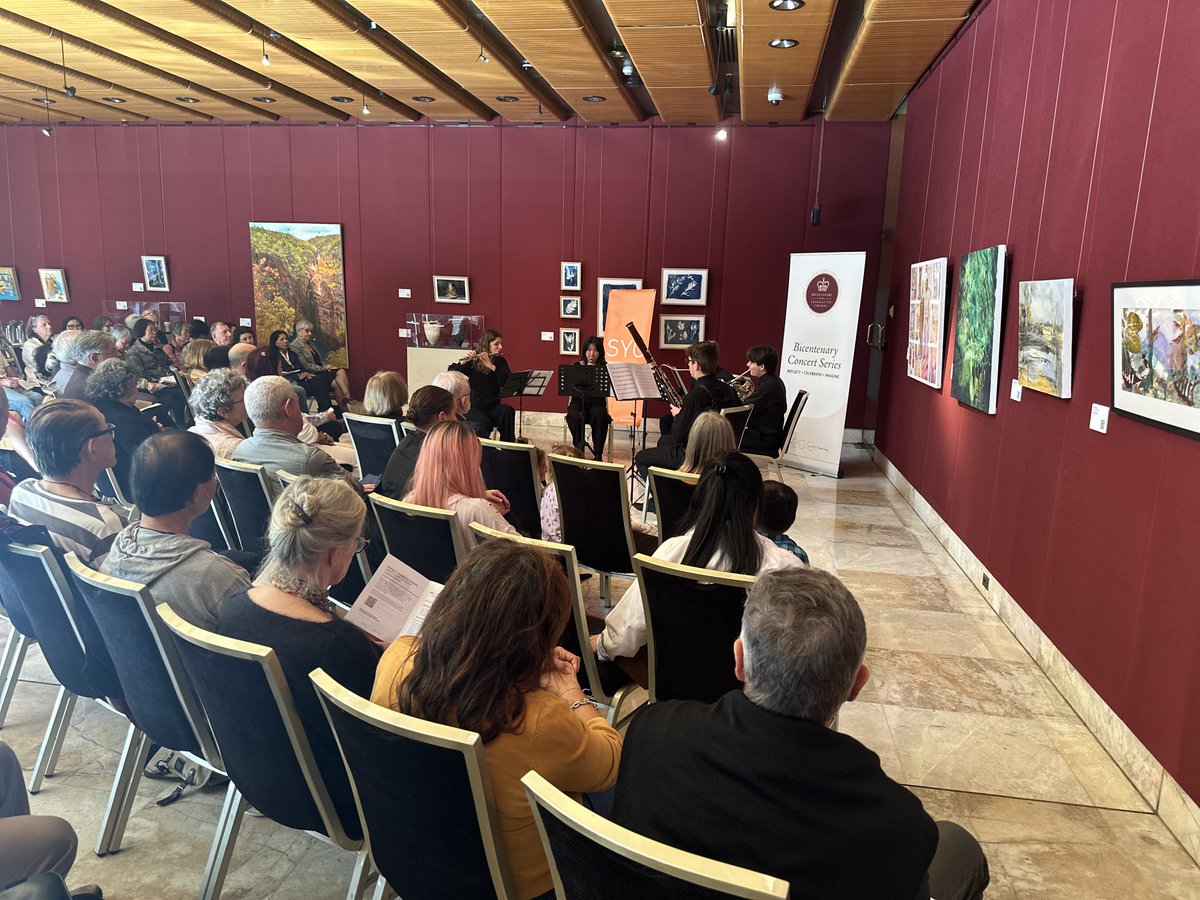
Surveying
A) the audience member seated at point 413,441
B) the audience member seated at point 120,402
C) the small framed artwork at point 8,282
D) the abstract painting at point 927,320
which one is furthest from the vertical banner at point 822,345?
the small framed artwork at point 8,282

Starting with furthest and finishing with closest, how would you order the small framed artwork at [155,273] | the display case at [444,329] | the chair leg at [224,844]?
the small framed artwork at [155,273]
the display case at [444,329]
the chair leg at [224,844]

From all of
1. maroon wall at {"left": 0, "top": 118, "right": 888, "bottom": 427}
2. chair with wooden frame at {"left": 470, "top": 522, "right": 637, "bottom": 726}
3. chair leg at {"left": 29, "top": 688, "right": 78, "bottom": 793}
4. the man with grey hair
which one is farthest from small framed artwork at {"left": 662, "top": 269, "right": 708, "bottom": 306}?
the man with grey hair

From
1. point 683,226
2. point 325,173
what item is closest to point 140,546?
point 683,226

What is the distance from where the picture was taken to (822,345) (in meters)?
8.71

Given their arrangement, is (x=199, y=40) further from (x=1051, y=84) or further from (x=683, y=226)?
(x=1051, y=84)

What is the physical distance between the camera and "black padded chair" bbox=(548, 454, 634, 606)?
151 inches

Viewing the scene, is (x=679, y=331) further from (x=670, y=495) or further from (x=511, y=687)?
(x=511, y=687)

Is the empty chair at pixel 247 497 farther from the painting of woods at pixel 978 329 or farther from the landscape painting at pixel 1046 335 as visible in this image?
the painting of woods at pixel 978 329

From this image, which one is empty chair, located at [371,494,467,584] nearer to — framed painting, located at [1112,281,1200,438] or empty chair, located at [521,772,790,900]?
empty chair, located at [521,772,790,900]

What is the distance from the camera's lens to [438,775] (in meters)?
1.44

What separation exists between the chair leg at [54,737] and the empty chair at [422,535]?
1.25m

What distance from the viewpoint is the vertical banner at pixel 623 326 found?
1030cm

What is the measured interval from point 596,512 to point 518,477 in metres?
0.67

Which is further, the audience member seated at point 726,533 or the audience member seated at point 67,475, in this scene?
the audience member seated at point 67,475
